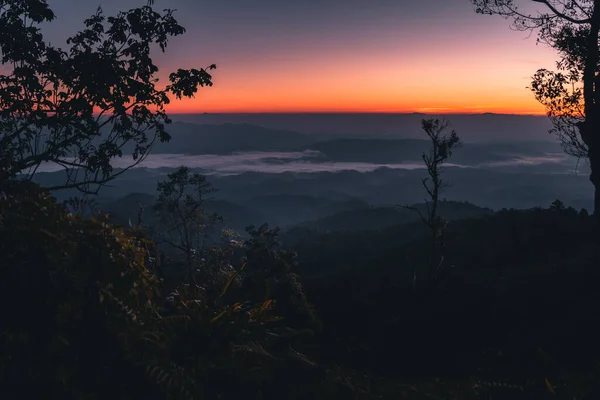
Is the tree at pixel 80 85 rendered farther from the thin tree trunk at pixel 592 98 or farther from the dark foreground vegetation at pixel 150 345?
the thin tree trunk at pixel 592 98

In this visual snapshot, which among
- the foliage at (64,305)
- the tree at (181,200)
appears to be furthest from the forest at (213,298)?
the tree at (181,200)

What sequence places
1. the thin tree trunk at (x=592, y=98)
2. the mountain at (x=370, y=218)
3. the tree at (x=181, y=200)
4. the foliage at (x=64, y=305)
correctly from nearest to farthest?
the foliage at (x=64, y=305)
the thin tree trunk at (x=592, y=98)
the tree at (x=181, y=200)
the mountain at (x=370, y=218)

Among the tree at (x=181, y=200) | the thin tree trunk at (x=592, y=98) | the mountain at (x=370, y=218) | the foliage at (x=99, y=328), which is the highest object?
the thin tree trunk at (x=592, y=98)

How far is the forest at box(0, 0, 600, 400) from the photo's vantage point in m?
3.38

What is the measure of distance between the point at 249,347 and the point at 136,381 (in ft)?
3.07

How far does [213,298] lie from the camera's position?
19.4 ft

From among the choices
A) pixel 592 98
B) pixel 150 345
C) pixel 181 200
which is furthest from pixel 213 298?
pixel 181 200

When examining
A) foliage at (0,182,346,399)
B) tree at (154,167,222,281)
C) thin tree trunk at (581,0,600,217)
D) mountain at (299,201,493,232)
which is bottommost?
mountain at (299,201,493,232)

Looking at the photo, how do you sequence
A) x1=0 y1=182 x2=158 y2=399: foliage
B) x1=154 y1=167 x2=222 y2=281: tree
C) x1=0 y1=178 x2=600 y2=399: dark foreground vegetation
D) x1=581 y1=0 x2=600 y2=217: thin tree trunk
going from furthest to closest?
x1=154 y1=167 x2=222 y2=281: tree, x1=581 y1=0 x2=600 y2=217: thin tree trunk, x1=0 y1=178 x2=600 y2=399: dark foreground vegetation, x1=0 y1=182 x2=158 y2=399: foliage

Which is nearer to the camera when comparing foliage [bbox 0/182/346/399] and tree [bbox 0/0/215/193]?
foliage [bbox 0/182/346/399]

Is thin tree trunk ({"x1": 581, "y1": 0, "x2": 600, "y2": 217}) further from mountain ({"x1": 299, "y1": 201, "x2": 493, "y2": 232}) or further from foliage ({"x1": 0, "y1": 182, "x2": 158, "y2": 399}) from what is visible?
mountain ({"x1": 299, "y1": 201, "x2": 493, "y2": 232})

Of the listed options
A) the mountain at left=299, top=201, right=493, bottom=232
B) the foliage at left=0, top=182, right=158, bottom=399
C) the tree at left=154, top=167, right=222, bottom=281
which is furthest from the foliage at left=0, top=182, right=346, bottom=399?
the mountain at left=299, top=201, right=493, bottom=232

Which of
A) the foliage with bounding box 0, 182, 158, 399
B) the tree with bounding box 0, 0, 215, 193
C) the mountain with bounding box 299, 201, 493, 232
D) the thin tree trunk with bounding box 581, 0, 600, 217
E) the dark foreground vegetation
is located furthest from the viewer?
the mountain with bounding box 299, 201, 493, 232

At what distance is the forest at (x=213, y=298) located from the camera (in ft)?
11.1
